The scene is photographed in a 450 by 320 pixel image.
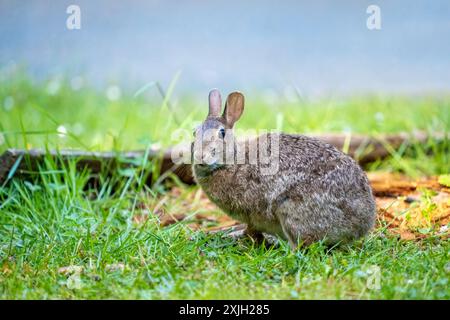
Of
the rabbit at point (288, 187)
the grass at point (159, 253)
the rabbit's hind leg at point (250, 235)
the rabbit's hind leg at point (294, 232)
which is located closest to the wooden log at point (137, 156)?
the grass at point (159, 253)

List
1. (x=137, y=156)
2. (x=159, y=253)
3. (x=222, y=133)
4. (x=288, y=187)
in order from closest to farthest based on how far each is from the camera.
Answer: (x=159, y=253)
(x=288, y=187)
(x=222, y=133)
(x=137, y=156)

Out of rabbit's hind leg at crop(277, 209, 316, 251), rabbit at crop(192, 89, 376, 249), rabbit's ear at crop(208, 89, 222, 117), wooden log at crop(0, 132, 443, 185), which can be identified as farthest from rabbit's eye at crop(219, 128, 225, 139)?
wooden log at crop(0, 132, 443, 185)

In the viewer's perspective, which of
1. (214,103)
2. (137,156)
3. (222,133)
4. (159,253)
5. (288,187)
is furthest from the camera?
(137,156)

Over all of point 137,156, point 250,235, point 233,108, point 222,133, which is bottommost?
point 250,235

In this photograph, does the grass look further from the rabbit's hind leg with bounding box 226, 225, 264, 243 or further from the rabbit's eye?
the rabbit's eye

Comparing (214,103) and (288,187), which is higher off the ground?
(214,103)

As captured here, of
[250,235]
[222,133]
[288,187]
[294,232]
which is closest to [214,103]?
[222,133]

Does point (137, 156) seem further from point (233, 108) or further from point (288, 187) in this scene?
point (288, 187)

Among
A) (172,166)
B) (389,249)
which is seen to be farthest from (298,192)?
(172,166)
